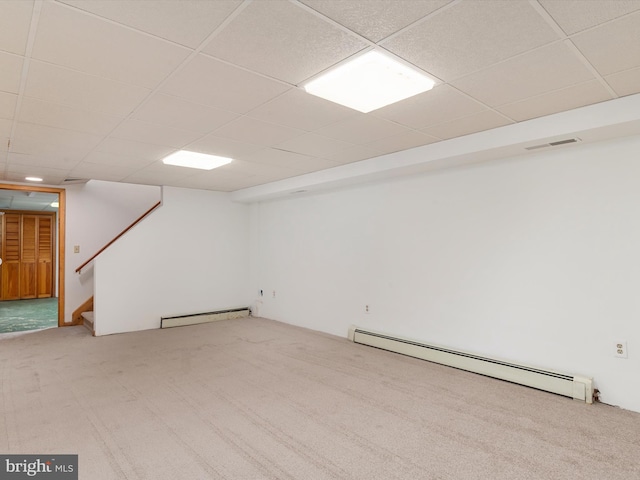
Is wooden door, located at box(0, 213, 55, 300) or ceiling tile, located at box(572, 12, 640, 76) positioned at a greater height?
ceiling tile, located at box(572, 12, 640, 76)

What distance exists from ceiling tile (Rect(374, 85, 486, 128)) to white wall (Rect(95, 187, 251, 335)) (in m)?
4.41

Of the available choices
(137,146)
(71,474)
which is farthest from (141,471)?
(137,146)

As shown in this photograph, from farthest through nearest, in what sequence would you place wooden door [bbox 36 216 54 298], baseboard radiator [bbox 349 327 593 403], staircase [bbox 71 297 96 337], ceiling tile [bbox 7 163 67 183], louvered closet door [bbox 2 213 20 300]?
wooden door [bbox 36 216 54 298]
louvered closet door [bbox 2 213 20 300]
staircase [bbox 71 297 96 337]
ceiling tile [bbox 7 163 67 183]
baseboard radiator [bbox 349 327 593 403]

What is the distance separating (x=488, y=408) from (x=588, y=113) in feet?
7.70

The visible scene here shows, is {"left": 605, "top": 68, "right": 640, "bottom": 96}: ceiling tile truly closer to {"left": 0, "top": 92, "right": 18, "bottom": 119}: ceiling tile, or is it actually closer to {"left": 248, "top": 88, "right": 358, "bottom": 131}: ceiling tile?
{"left": 248, "top": 88, "right": 358, "bottom": 131}: ceiling tile

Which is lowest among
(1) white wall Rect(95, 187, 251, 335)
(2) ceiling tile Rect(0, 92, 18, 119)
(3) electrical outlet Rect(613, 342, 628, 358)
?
(3) electrical outlet Rect(613, 342, 628, 358)

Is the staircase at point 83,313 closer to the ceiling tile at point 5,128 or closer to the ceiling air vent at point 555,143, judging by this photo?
the ceiling tile at point 5,128

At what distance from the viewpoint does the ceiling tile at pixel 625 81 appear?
2.23 meters

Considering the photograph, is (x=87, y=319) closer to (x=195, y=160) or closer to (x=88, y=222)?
(x=88, y=222)

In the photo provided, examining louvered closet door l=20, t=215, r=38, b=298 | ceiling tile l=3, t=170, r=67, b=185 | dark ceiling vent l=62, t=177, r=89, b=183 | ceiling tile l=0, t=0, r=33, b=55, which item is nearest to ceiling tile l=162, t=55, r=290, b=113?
ceiling tile l=0, t=0, r=33, b=55

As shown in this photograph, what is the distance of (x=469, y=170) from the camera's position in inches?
154

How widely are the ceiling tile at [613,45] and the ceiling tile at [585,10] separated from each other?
73mm

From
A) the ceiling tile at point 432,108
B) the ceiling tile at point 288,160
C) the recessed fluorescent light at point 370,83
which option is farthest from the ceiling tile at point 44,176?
the ceiling tile at point 432,108

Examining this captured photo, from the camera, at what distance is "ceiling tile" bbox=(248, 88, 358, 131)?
258cm
